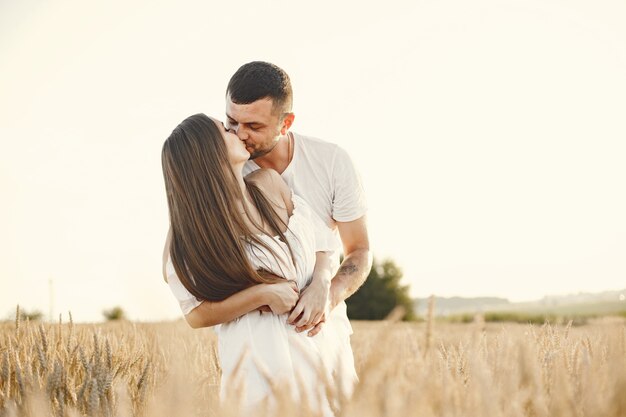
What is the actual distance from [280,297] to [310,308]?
19cm

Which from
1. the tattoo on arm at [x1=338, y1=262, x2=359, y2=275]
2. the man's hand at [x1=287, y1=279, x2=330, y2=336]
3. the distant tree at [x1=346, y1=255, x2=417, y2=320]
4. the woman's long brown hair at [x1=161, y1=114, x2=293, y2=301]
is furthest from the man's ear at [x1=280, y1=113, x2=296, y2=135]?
the distant tree at [x1=346, y1=255, x2=417, y2=320]

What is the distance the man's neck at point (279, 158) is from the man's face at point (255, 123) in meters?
0.29

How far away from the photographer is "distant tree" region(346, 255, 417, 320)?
4309 centimetres

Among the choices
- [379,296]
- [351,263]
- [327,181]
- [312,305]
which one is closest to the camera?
[312,305]

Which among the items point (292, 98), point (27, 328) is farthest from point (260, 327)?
point (292, 98)

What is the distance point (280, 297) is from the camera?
3127 mm

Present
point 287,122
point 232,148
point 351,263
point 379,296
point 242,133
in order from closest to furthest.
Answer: point 232,148
point 242,133
point 351,263
point 287,122
point 379,296

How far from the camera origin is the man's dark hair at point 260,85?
4895mm

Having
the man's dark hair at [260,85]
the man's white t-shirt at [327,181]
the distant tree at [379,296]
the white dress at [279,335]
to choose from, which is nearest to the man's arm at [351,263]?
the man's white t-shirt at [327,181]

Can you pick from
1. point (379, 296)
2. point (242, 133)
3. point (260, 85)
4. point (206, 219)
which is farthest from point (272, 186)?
point (379, 296)

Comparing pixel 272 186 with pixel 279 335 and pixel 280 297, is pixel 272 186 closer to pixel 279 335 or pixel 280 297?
pixel 280 297

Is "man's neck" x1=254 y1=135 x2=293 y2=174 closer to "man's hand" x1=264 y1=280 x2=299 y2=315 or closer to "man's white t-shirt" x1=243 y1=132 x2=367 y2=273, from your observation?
"man's white t-shirt" x1=243 y1=132 x2=367 y2=273

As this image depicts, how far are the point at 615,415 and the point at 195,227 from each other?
2188mm

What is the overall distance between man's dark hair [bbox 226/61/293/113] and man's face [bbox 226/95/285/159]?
0.05 meters
